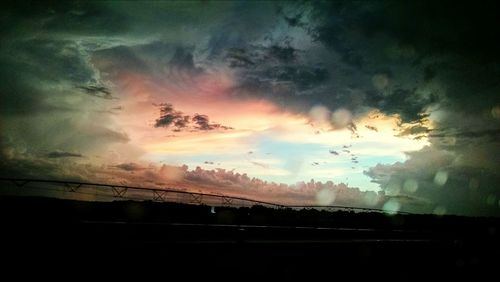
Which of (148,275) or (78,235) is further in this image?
(78,235)

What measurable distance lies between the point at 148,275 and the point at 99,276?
0.91 meters

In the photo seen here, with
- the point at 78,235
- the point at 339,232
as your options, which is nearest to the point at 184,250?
the point at 78,235

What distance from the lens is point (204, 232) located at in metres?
15.0

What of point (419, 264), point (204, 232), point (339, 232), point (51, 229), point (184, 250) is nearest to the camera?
point (184, 250)

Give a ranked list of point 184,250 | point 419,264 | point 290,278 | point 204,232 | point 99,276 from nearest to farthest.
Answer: point 99,276
point 290,278
point 184,250
point 419,264
point 204,232

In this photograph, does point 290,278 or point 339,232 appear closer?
point 290,278

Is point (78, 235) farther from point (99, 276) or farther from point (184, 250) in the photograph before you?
point (99, 276)

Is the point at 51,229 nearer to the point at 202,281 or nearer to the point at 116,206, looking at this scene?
the point at 202,281

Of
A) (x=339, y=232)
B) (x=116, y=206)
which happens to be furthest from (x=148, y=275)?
(x=116, y=206)

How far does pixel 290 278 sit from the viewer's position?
26.2ft

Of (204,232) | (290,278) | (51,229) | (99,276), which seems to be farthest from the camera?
(204,232)

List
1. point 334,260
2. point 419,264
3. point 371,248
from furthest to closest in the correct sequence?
1. point 371,248
2. point 419,264
3. point 334,260

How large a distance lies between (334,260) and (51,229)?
8984 millimetres

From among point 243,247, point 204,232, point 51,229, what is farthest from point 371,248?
point 51,229
